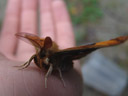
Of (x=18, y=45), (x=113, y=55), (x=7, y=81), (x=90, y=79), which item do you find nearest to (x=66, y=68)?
(x=7, y=81)

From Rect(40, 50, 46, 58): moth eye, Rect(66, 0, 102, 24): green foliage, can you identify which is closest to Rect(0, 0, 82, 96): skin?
Rect(40, 50, 46, 58): moth eye

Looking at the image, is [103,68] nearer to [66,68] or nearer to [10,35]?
[10,35]

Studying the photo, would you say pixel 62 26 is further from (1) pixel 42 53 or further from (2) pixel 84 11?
(2) pixel 84 11

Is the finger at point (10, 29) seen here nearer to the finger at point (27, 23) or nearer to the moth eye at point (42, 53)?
the finger at point (27, 23)

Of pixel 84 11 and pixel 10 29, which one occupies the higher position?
pixel 84 11

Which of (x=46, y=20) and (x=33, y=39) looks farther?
(x=46, y=20)

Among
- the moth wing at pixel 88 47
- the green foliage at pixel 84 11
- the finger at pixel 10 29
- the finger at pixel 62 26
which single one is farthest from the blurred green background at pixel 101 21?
the moth wing at pixel 88 47

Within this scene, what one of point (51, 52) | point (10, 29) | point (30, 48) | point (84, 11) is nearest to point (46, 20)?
point (10, 29)
